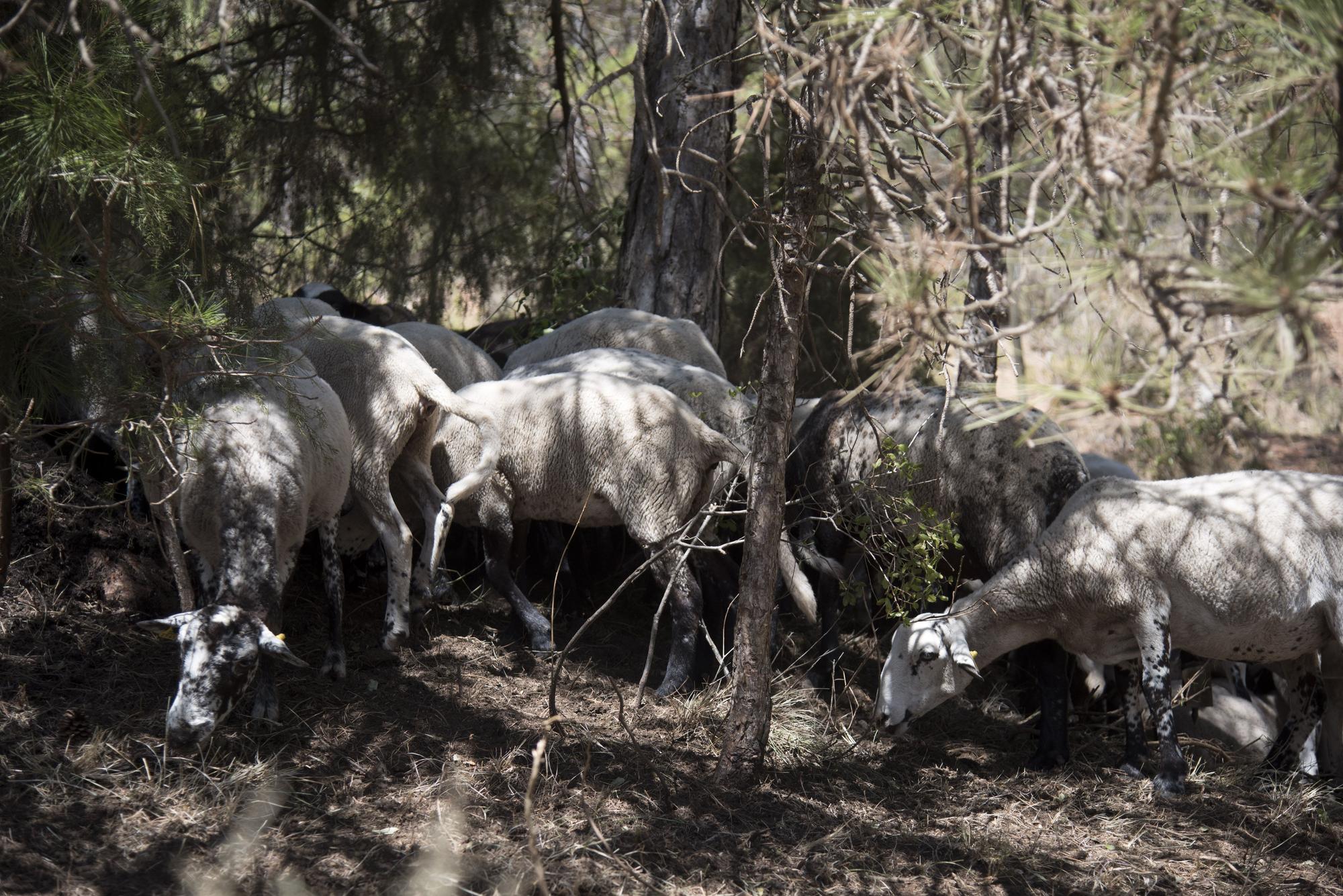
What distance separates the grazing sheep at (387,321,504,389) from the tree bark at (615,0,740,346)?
1.35 m

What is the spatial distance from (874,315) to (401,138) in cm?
673

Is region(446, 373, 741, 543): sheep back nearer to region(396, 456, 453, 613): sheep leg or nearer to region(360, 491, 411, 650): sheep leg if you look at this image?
region(396, 456, 453, 613): sheep leg

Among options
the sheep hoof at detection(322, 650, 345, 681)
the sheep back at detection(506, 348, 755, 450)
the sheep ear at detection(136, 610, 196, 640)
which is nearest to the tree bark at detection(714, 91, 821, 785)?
the sheep back at detection(506, 348, 755, 450)

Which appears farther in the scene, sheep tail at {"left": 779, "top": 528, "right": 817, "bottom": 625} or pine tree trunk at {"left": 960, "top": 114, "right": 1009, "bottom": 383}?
sheep tail at {"left": 779, "top": 528, "right": 817, "bottom": 625}

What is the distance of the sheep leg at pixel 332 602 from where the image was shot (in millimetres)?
5684

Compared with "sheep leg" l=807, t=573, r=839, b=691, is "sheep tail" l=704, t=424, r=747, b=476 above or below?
above

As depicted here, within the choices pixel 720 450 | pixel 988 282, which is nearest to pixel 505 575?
pixel 720 450

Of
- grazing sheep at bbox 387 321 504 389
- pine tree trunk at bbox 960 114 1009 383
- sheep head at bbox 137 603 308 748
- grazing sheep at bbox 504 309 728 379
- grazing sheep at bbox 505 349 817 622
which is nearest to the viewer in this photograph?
pine tree trunk at bbox 960 114 1009 383

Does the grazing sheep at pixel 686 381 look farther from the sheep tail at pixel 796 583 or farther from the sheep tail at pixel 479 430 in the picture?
the sheep tail at pixel 479 430

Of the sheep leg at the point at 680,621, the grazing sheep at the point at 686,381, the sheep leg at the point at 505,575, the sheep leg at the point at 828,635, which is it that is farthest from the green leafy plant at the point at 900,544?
the sheep leg at the point at 505,575

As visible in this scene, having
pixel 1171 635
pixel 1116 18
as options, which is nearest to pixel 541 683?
pixel 1171 635

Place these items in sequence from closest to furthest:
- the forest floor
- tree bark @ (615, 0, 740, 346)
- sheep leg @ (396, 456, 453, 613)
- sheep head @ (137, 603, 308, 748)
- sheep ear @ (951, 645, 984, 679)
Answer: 1. the forest floor
2. sheep head @ (137, 603, 308, 748)
3. sheep ear @ (951, 645, 984, 679)
4. sheep leg @ (396, 456, 453, 613)
5. tree bark @ (615, 0, 740, 346)

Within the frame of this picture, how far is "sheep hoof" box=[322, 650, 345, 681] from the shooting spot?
5.66 meters

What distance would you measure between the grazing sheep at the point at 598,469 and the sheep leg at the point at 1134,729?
83.8 inches
